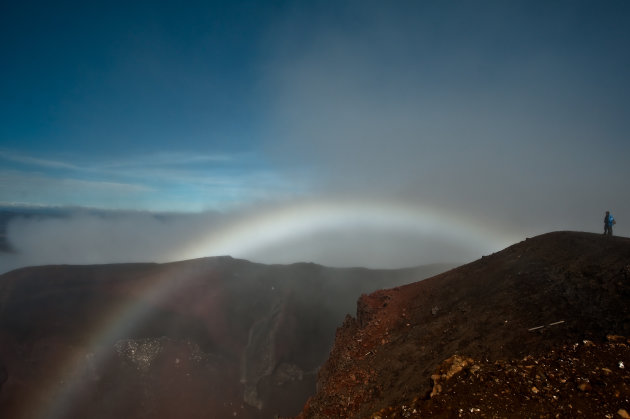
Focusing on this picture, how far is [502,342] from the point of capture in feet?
31.5

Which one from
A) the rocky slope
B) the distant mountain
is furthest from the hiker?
the distant mountain

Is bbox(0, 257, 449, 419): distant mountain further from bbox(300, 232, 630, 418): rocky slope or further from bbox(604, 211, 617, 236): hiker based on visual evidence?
bbox(604, 211, 617, 236): hiker

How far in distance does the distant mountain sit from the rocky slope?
15.7 meters

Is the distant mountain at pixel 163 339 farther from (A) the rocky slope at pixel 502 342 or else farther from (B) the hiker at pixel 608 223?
(B) the hiker at pixel 608 223

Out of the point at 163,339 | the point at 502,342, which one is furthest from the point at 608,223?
the point at 163,339

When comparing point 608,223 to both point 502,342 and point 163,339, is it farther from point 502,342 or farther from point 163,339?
point 163,339

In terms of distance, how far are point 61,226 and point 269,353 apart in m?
181

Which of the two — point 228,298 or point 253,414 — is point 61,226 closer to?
point 228,298

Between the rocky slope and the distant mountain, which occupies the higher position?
the rocky slope

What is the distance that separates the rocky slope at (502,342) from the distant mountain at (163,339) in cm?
1565

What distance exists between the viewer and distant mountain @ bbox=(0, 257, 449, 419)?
2709 cm

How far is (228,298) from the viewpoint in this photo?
130ft

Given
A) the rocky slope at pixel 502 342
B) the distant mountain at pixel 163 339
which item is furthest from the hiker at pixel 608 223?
the distant mountain at pixel 163 339

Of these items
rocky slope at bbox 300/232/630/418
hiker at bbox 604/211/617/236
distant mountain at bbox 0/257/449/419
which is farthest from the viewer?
distant mountain at bbox 0/257/449/419
